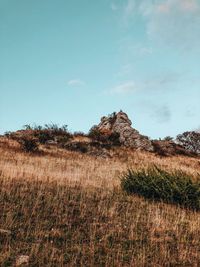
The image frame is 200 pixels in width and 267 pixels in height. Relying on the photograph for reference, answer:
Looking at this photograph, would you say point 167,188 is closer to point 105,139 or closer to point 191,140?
point 105,139

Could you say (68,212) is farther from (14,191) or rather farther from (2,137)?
A: (2,137)

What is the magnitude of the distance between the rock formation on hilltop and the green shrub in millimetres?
19149

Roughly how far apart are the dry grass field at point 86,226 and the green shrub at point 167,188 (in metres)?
0.53

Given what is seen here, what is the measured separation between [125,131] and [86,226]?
83.4 feet

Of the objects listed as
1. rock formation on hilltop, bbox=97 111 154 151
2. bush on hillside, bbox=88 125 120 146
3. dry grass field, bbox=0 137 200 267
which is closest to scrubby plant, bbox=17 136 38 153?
bush on hillside, bbox=88 125 120 146

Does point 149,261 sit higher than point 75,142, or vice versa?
point 75,142

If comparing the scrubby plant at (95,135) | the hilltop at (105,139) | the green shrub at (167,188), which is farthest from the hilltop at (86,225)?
the scrubby plant at (95,135)

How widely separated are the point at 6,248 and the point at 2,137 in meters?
22.9

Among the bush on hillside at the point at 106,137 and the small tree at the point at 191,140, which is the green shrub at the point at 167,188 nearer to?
the bush on hillside at the point at 106,137

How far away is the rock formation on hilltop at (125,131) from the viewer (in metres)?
32.7

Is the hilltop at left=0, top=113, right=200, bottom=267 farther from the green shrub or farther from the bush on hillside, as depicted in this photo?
the bush on hillside

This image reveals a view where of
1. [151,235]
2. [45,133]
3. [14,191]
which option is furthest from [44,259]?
[45,133]

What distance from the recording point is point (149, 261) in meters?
6.91

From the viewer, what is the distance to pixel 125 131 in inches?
1326
